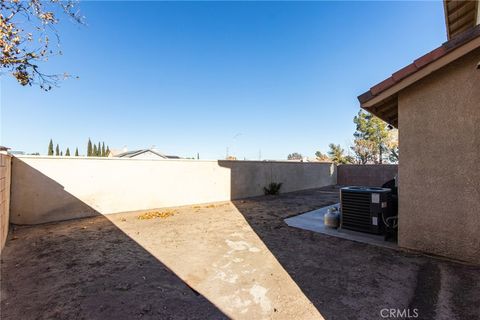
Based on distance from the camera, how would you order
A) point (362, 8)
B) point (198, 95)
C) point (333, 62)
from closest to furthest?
point (362, 8) < point (333, 62) < point (198, 95)

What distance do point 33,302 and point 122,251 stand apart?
66.5 inches

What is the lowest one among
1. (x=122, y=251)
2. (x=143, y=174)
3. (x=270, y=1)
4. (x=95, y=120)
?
(x=122, y=251)

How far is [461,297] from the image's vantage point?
2568 mm

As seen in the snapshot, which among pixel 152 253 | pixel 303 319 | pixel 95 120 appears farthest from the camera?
pixel 95 120

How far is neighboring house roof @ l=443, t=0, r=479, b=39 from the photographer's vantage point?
536 centimetres

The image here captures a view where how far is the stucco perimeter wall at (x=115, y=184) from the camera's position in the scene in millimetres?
6211

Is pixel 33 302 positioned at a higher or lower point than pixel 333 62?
lower

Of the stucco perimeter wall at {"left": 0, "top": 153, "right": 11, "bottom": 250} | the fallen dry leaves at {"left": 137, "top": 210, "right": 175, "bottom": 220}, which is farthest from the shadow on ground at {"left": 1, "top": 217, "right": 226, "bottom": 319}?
the fallen dry leaves at {"left": 137, "top": 210, "right": 175, "bottom": 220}

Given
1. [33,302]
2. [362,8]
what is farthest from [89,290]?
[362,8]

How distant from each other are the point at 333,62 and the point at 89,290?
42.5ft

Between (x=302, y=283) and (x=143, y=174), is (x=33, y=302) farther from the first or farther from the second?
(x=143, y=174)

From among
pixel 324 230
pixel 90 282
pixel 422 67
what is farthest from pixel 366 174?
pixel 90 282

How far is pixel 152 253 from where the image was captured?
4117 mm

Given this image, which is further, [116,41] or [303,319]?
[116,41]
